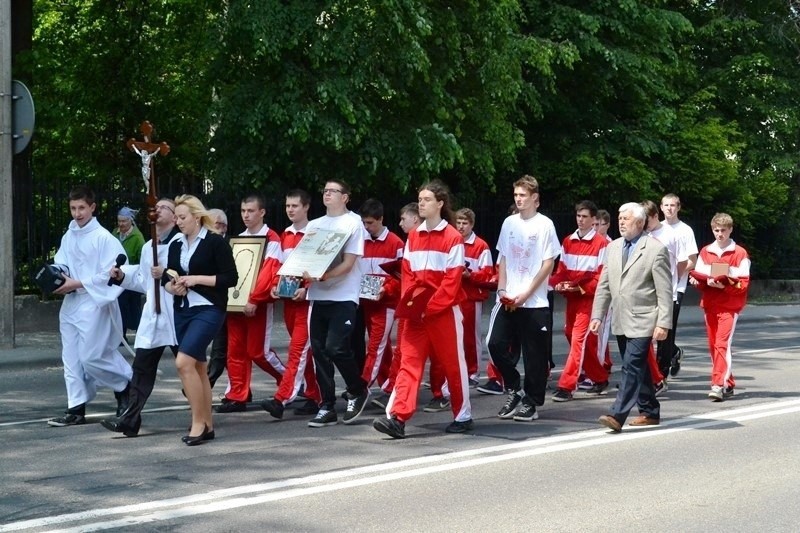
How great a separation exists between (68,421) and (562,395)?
14.3 feet

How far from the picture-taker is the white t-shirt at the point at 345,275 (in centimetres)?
971

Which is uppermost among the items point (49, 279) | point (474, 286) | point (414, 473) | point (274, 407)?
point (49, 279)

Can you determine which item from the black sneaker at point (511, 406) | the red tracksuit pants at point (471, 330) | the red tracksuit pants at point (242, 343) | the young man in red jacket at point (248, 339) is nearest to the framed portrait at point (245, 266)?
the young man in red jacket at point (248, 339)

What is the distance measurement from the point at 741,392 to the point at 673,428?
2605 millimetres

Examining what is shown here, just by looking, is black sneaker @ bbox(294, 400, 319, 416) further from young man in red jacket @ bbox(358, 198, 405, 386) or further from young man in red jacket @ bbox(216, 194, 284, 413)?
young man in red jacket @ bbox(358, 198, 405, 386)

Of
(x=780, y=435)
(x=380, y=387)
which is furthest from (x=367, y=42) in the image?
(x=780, y=435)

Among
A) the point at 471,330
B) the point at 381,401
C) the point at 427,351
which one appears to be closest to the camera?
the point at 427,351

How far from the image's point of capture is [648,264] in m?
9.84

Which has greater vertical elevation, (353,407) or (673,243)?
(673,243)

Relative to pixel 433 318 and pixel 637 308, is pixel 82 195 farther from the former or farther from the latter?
pixel 637 308

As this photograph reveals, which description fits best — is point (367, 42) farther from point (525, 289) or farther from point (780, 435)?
point (780, 435)

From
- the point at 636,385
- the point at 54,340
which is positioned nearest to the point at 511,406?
the point at 636,385

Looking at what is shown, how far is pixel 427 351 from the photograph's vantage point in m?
9.30

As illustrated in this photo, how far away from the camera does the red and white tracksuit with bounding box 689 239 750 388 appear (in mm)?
11773
